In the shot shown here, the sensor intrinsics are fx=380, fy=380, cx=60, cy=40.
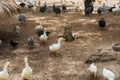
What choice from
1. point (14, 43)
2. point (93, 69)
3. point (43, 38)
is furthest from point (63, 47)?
point (93, 69)

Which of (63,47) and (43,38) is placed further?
(43,38)

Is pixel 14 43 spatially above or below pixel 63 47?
above

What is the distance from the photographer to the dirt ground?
1061 centimetres

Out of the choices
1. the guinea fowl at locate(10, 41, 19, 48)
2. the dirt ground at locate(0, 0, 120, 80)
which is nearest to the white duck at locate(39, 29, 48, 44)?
the dirt ground at locate(0, 0, 120, 80)

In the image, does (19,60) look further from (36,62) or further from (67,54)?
(67,54)

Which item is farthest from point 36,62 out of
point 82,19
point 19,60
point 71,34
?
point 82,19

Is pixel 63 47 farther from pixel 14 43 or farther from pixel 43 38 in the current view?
pixel 14 43

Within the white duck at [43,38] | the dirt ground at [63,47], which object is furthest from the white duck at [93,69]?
the white duck at [43,38]

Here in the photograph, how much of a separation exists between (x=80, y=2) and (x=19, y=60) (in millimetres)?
13154

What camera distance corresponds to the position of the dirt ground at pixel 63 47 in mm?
10609

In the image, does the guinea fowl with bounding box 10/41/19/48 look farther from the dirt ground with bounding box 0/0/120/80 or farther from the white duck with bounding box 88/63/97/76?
the white duck with bounding box 88/63/97/76

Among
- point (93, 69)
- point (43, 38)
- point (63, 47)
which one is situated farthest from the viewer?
point (43, 38)

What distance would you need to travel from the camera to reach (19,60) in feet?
38.7

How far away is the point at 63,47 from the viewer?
43.0 feet
